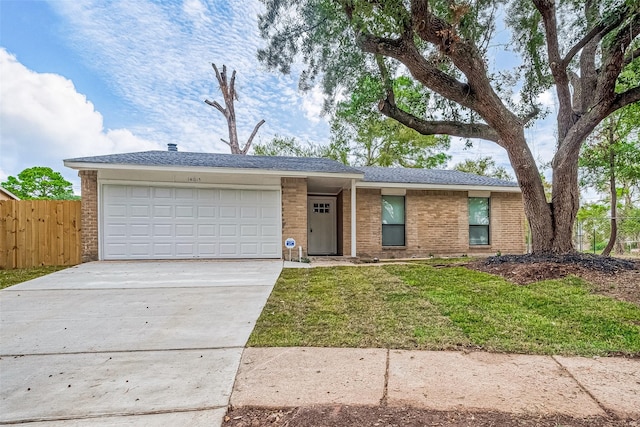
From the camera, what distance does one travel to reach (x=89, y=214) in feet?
29.2

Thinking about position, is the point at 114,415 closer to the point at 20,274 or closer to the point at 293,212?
the point at 20,274

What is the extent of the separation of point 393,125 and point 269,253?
12.3m

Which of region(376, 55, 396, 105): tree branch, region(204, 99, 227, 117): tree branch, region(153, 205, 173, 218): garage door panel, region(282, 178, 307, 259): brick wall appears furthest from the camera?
region(204, 99, 227, 117): tree branch

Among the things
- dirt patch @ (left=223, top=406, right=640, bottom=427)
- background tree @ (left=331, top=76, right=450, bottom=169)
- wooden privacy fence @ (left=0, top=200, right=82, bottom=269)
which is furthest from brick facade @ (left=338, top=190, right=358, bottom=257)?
background tree @ (left=331, top=76, right=450, bottom=169)

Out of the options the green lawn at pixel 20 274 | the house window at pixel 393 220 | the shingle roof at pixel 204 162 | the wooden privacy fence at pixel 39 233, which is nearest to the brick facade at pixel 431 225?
the house window at pixel 393 220

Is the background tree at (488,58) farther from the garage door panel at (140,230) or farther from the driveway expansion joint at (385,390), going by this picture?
the driveway expansion joint at (385,390)

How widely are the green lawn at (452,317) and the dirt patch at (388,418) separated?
106 centimetres

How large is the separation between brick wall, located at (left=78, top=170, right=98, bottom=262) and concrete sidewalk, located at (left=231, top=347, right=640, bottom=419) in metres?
8.04

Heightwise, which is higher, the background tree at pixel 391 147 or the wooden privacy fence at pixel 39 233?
the background tree at pixel 391 147

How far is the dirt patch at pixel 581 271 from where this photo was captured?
491cm

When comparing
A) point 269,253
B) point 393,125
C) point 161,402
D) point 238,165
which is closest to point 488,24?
point 238,165

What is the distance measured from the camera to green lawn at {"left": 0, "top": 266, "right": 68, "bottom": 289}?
6.41 meters

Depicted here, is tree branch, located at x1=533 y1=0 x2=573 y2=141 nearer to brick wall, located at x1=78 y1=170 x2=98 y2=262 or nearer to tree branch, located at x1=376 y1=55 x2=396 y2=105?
tree branch, located at x1=376 y1=55 x2=396 y2=105

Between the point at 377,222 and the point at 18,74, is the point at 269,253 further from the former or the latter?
the point at 18,74
